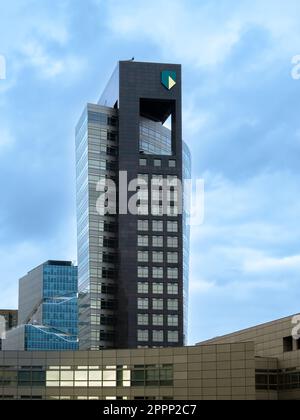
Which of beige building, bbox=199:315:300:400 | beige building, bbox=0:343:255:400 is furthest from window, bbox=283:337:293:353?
beige building, bbox=0:343:255:400

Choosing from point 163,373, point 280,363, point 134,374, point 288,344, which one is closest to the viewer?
point 163,373

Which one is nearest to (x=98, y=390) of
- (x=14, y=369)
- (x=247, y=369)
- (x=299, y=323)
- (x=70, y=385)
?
(x=70, y=385)

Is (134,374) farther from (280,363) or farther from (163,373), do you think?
(280,363)

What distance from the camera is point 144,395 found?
108250 millimetres

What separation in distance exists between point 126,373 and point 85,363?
19.4 ft

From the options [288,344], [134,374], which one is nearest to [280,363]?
[288,344]

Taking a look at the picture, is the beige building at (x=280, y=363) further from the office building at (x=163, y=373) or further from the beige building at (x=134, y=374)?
the beige building at (x=134, y=374)

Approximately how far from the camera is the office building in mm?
104500

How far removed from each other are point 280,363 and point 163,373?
624 inches

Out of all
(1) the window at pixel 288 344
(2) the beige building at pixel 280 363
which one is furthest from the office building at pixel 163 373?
(1) the window at pixel 288 344

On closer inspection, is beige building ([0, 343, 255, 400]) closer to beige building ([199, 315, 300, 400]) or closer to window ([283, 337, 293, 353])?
beige building ([199, 315, 300, 400])

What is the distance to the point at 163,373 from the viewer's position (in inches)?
4264

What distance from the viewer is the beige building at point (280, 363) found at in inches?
4176
